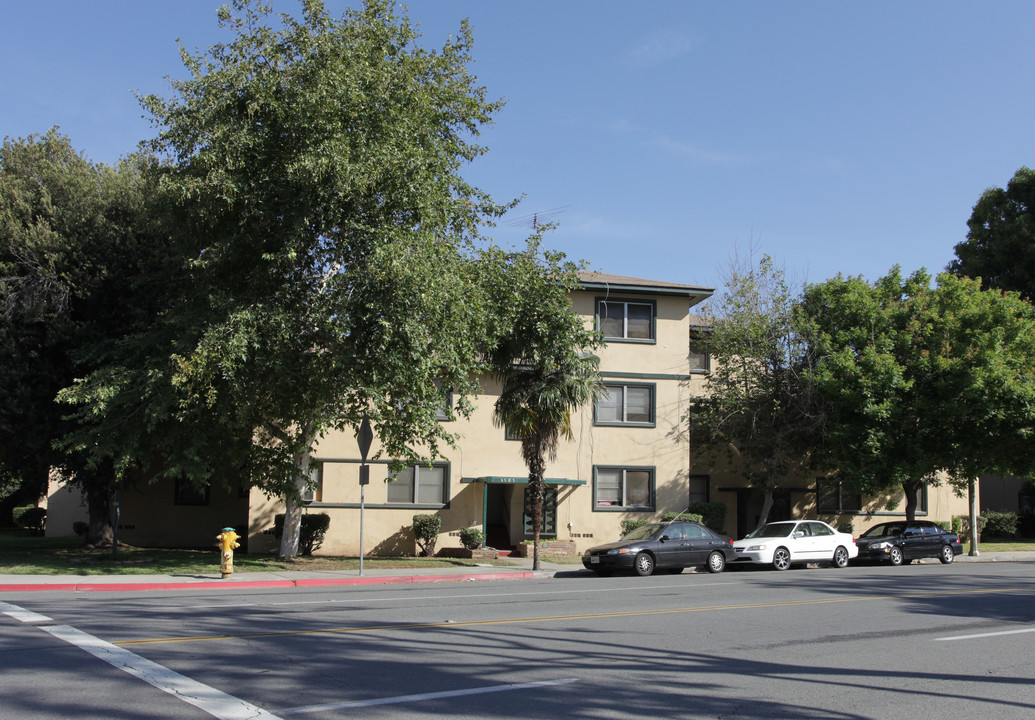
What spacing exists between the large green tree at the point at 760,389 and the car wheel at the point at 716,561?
6576mm

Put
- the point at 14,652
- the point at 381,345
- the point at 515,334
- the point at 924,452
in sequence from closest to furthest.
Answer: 1. the point at 14,652
2. the point at 381,345
3. the point at 515,334
4. the point at 924,452

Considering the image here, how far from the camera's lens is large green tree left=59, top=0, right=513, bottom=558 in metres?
18.2

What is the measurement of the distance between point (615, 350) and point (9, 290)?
17.9m

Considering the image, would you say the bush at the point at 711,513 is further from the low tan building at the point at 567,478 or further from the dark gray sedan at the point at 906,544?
the dark gray sedan at the point at 906,544

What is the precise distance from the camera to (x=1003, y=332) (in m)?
27.0

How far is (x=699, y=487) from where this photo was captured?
3156cm

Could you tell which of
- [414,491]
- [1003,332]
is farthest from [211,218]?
[1003,332]

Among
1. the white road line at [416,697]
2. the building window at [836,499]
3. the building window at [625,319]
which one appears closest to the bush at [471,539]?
the building window at [625,319]

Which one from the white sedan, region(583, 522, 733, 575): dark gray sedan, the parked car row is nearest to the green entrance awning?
the parked car row

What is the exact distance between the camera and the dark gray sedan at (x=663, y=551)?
20.9 m

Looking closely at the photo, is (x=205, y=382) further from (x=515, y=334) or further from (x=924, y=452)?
(x=924, y=452)

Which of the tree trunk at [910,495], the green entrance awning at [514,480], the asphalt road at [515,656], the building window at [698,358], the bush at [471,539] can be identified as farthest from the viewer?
the building window at [698,358]

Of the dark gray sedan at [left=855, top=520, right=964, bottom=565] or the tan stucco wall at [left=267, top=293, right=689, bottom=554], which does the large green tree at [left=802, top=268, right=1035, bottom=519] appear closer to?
the dark gray sedan at [left=855, top=520, right=964, bottom=565]

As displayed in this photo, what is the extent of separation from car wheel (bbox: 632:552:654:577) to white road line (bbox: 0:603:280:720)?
13740 millimetres
